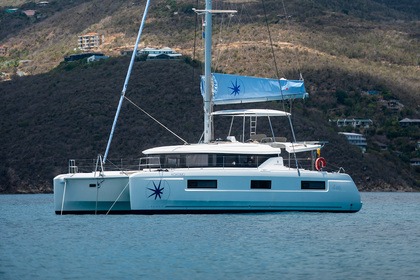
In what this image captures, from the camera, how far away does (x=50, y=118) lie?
8250cm

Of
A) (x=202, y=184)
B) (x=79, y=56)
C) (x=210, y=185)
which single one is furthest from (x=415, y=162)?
(x=202, y=184)

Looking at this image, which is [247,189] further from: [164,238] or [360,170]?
[360,170]

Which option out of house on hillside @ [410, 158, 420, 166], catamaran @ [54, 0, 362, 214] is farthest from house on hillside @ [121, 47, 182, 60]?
catamaran @ [54, 0, 362, 214]

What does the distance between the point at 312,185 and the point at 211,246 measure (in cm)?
1055

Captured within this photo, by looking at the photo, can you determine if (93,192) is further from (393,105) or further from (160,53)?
(393,105)

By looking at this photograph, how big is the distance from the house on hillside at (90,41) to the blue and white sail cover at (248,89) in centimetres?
6473

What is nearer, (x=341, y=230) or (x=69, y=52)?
(x=341, y=230)

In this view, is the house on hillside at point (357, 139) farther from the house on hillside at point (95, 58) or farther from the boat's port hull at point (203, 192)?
the boat's port hull at point (203, 192)

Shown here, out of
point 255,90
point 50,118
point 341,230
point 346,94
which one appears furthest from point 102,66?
point 341,230

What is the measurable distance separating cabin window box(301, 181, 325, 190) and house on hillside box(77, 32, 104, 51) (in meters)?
68.6

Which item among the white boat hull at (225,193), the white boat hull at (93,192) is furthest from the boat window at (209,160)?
the white boat hull at (93,192)

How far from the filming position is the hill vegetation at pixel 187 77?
78.2 meters

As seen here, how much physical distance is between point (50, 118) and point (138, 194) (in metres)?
41.9

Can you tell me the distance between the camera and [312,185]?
141ft
